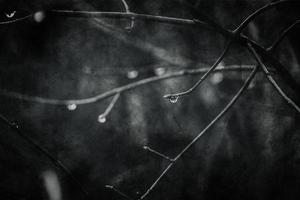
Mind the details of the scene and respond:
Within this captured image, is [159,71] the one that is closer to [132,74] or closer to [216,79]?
[132,74]

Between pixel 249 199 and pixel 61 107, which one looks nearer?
pixel 61 107

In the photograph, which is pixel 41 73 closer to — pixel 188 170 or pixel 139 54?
pixel 139 54

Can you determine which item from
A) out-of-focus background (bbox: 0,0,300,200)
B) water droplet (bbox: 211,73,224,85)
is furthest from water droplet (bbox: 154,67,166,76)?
water droplet (bbox: 211,73,224,85)

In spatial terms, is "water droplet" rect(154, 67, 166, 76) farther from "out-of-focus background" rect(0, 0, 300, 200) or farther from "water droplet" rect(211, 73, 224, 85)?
"water droplet" rect(211, 73, 224, 85)

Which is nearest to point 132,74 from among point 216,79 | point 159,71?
point 159,71

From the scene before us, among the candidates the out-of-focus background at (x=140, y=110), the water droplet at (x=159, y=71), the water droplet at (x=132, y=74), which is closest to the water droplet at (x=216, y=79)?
the out-of-focus background at (x=140, y=110)

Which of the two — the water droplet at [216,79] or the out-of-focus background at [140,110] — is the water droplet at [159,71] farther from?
the water droplet at [216,79]

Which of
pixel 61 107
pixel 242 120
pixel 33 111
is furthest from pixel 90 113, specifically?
pixel 242 120

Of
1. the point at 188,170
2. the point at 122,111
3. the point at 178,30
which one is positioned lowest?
the point at 188,170
